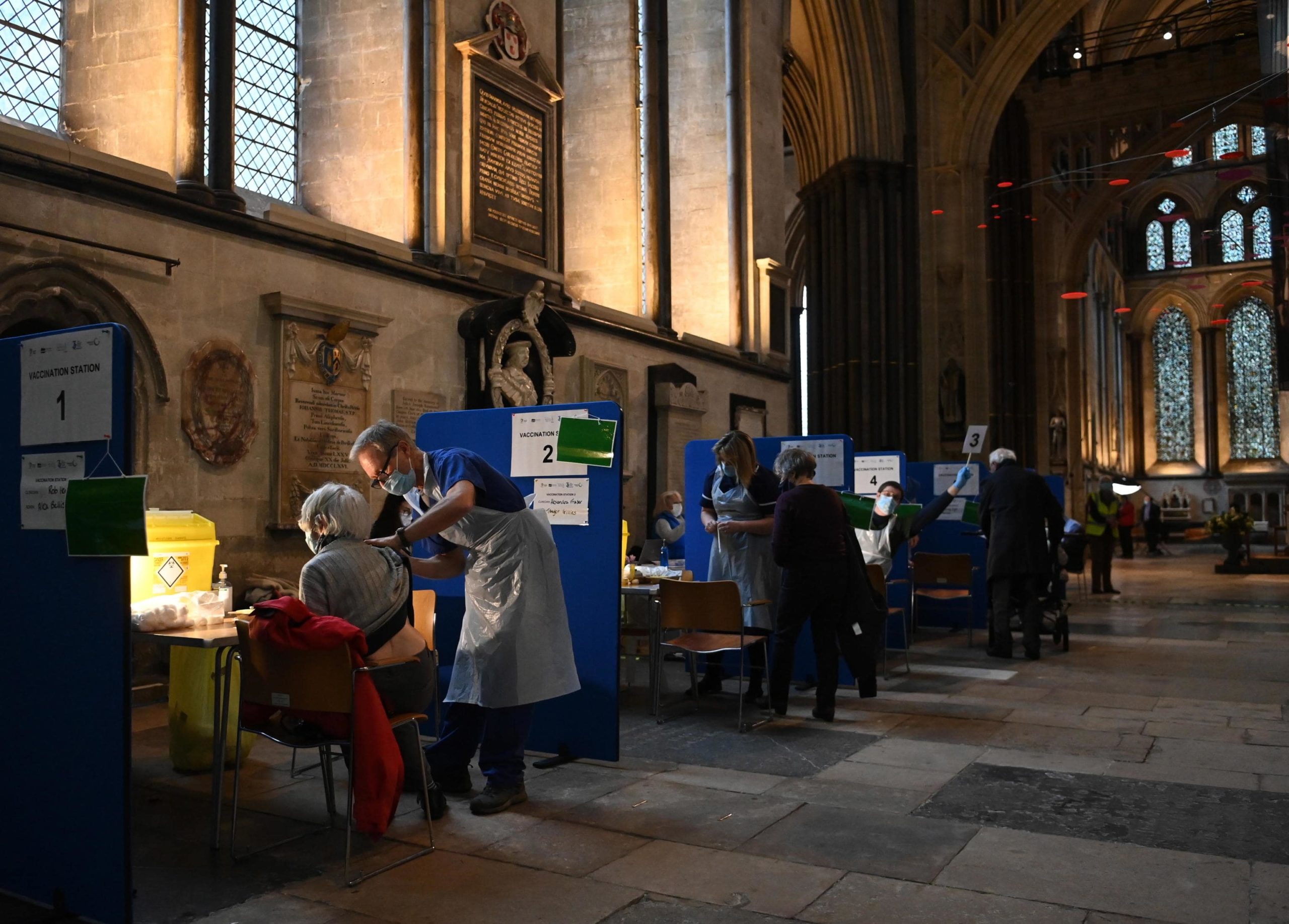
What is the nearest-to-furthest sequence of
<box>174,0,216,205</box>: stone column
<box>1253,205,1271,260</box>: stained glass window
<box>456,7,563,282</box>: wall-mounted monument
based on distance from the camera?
<box>174,0,216,205</box>: stone column < <box>456,7,563,282</box>: wall-mounted monument < <box>1253,205,1271,260</box>: stained glass window

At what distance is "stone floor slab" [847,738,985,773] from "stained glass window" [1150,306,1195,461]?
37.4 m

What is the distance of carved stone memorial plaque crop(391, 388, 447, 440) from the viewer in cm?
A: 886

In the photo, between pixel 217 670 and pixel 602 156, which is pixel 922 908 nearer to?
pixel 217 670

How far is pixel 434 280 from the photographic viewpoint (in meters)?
9.34

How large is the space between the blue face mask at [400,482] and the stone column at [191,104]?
4.00 metres

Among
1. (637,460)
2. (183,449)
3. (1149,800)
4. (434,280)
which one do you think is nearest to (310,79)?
(434,280)

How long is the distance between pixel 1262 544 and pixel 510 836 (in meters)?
31.4

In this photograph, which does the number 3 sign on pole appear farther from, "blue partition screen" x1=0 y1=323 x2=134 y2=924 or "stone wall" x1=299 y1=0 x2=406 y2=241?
"blue partition screen" x1=0 y1=323 x2=134 y2=924

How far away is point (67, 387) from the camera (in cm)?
317

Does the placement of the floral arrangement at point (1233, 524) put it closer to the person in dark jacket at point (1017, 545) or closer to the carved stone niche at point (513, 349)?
the person in dark jacket at point (1017, 545)

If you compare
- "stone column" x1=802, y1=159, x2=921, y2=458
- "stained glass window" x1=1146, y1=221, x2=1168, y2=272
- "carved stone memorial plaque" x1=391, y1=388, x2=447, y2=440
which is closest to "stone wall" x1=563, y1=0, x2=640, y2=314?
"carved stone memorial plaque" x1=391, y1=388, x2=447, y2=440

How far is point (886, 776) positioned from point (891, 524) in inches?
138

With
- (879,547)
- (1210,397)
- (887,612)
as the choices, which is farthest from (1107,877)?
(1210,397)

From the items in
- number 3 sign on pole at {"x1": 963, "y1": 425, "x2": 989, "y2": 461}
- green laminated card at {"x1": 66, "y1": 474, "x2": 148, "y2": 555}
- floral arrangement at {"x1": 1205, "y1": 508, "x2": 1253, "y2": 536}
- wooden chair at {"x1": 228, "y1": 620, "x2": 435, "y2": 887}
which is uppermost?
number 3 sign on pole at {"x1": 963, "y1": 425, "x2": 989, "y2": 461}
